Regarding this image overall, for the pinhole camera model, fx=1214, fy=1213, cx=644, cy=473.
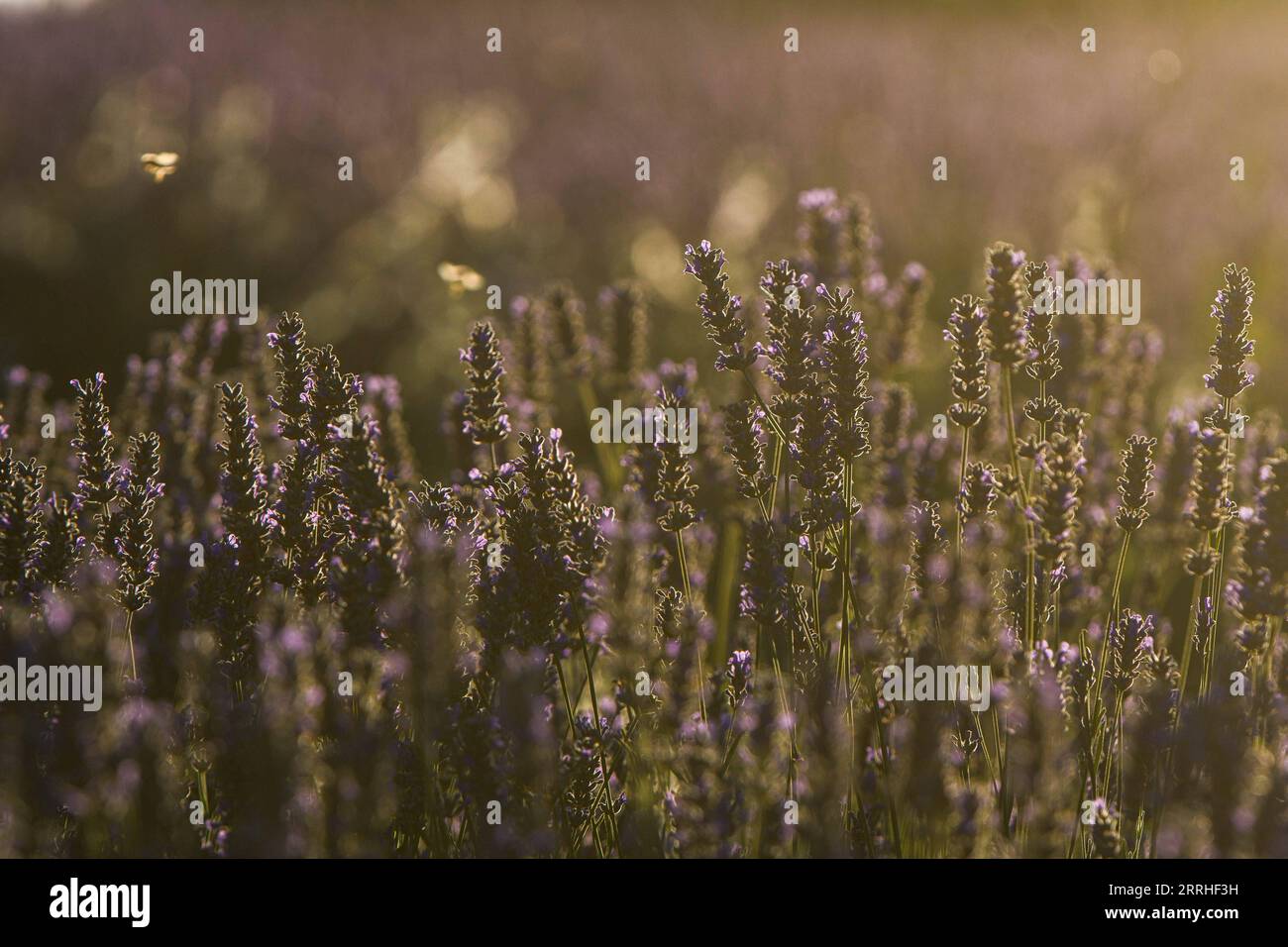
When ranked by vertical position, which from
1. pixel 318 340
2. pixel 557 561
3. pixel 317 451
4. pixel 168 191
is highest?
pixel 168 191

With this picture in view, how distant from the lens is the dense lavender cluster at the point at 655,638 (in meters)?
1.52

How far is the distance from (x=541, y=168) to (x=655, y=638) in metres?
5.34

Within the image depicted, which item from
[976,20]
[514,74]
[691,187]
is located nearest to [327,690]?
[691,187]

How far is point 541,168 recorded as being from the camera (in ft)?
23.0

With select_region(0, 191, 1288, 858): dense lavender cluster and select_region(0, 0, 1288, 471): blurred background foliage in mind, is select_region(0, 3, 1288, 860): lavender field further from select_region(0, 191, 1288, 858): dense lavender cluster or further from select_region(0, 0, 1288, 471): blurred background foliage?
select_region(0, 0, 1288, 471): blurred background foliage

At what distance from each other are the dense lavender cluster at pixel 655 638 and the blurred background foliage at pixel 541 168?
81.2 inches

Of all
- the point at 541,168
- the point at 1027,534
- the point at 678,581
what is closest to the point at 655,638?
the point at 678,581

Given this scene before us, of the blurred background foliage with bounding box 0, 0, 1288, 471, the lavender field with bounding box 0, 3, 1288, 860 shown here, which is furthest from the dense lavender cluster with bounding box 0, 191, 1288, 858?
the blurred background foliage with bounding box 0, 0, 1288, 471

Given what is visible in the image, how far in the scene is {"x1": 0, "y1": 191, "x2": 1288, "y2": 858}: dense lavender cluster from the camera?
152 centimetres

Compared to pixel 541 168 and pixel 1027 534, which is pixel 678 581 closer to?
pixel 1027 534

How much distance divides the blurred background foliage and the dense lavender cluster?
2.06 metres

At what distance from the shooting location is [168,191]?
6414 millimetres
